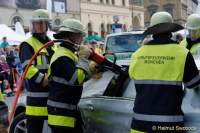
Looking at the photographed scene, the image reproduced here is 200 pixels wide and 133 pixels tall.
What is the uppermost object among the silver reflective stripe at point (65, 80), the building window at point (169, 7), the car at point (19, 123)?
the building window at point (169, 7)

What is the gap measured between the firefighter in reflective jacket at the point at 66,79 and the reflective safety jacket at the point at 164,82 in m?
0.93

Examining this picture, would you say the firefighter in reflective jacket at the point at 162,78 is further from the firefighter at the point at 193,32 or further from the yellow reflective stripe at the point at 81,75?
the firefighter at the point at 193,32

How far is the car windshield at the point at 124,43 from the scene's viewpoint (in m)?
15.0

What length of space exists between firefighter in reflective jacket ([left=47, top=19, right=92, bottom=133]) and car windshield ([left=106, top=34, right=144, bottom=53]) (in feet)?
31.9

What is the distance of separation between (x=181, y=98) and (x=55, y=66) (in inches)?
56.6

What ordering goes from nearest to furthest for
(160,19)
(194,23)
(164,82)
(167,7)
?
(164,82) < (160,19) < (194,23) < (167,7)

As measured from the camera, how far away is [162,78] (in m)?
4.13

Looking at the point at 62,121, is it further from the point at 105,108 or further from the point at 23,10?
the point at 23,10

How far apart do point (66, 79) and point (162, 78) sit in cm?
121

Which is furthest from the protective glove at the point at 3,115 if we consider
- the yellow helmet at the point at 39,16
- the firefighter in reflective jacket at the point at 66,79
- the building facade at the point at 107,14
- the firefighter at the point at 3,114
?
the building facade at the point at 107,14

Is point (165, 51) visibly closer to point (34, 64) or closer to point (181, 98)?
point (181, 98)

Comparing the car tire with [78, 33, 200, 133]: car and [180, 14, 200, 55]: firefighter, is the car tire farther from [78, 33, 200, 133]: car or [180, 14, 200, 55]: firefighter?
[180, 14, 200, 55]: firefighter

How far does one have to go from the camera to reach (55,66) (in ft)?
16.6

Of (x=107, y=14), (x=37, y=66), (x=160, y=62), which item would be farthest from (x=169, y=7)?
(x=160, y=62)
